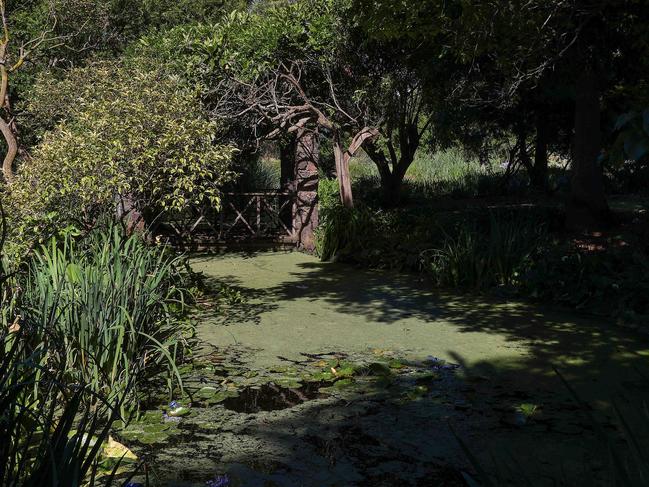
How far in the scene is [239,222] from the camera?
48.2 ft

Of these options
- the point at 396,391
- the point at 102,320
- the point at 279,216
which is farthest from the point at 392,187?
the point at 102,320

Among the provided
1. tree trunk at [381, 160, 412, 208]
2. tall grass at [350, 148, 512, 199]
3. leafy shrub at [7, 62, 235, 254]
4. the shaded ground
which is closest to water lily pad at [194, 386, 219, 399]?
the shaded ground

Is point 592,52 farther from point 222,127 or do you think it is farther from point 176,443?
point 176,443

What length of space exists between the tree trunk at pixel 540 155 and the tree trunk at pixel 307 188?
5.20 meters

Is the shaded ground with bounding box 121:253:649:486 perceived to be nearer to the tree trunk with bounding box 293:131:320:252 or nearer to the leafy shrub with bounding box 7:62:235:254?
the leafy shrub with bounding box 7:62:235:254

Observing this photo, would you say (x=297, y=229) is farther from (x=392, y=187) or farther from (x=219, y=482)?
(x=219, y=482)

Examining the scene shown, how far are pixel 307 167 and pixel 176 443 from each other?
949cm

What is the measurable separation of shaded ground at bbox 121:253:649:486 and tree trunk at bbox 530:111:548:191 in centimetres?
835

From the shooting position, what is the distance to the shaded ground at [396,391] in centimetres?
381

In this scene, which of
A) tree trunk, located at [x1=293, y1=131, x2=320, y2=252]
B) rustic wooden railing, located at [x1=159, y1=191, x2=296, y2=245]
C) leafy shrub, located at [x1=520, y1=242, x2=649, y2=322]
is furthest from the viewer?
rustic wooden railing, located at [x1=159, y1=191, x2=296, y2=245]

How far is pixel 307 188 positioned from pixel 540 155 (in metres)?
6.52

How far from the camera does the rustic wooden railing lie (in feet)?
43.6

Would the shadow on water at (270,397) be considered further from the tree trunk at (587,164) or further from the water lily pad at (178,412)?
the tree trunk at (587,164)

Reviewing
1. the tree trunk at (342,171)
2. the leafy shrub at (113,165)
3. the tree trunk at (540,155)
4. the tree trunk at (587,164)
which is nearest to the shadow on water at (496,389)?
the leafy shrub at (113,165)
